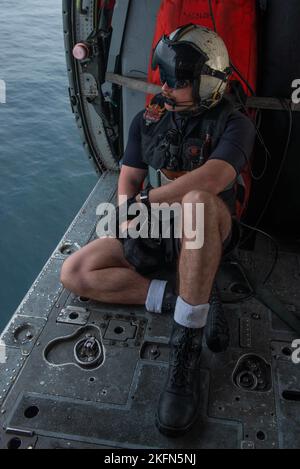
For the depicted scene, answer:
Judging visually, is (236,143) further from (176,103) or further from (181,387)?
(181,387)

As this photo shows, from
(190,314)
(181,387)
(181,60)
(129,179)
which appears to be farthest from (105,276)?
(181,60)

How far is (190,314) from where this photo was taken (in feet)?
6.80

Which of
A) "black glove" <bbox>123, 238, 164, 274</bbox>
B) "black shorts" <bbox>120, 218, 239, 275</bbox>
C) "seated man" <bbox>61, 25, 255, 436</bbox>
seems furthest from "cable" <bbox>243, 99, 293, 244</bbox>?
"black glove" <bbox>123, 238, 164, 274</bbox>

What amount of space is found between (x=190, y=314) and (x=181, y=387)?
0.34 metres

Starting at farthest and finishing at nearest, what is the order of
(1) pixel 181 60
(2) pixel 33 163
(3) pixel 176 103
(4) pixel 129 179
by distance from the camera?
1. (2) pixel 33 163
2. (4) pixel 129 179
3. (3) pixel 176 103
4. (1) pixel 181 60

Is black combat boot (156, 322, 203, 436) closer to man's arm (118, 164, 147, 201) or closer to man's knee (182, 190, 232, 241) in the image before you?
man's knee (182, 190, 232, 241)

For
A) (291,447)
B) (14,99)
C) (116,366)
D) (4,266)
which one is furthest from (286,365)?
(14,99)

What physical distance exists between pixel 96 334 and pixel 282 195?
1588mm

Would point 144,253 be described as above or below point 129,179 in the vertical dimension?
below

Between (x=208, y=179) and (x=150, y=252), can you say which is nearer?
(x=208, y=179)

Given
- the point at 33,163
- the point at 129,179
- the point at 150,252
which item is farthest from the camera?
the point at 33,163

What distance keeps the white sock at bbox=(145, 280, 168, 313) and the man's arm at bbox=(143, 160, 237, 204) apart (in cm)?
59

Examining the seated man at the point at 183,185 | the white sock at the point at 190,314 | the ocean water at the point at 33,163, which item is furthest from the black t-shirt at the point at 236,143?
the ocean water at the point at 33,163

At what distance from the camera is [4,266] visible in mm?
5105
